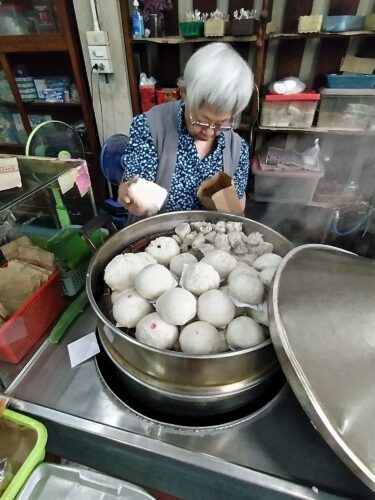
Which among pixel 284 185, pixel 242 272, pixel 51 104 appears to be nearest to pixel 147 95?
pixel 51 104

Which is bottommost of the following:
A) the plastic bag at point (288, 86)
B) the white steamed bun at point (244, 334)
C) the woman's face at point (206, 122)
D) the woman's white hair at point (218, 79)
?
the white steamed bun at point (244, 334)

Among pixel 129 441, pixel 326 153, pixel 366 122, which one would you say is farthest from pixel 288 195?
pixel 129 441

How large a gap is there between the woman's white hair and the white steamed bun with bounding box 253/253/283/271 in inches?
23.4

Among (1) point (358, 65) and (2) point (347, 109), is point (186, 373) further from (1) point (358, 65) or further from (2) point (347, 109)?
(1) point (358, 65)

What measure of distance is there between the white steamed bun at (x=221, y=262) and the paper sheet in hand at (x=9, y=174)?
2.93 feet

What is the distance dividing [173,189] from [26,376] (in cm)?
93

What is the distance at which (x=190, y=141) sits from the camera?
4.20 feet

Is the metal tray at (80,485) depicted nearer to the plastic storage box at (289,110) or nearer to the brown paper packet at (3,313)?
the brown paper packet at (3,313)

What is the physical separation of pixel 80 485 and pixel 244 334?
27.6 inches

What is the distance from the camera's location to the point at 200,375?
0.60m

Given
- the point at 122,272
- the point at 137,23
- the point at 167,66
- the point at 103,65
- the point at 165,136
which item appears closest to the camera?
the point at 122,272

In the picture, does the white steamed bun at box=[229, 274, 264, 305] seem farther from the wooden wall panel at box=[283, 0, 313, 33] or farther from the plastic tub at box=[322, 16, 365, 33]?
the wooden wall panel at box=[283, 0, 313, 33]

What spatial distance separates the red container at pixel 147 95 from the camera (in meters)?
2.57

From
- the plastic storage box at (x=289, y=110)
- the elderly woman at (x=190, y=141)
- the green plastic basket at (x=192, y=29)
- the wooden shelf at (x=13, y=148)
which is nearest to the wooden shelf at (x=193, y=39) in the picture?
the green plastic basket at (x=192, y=29)
